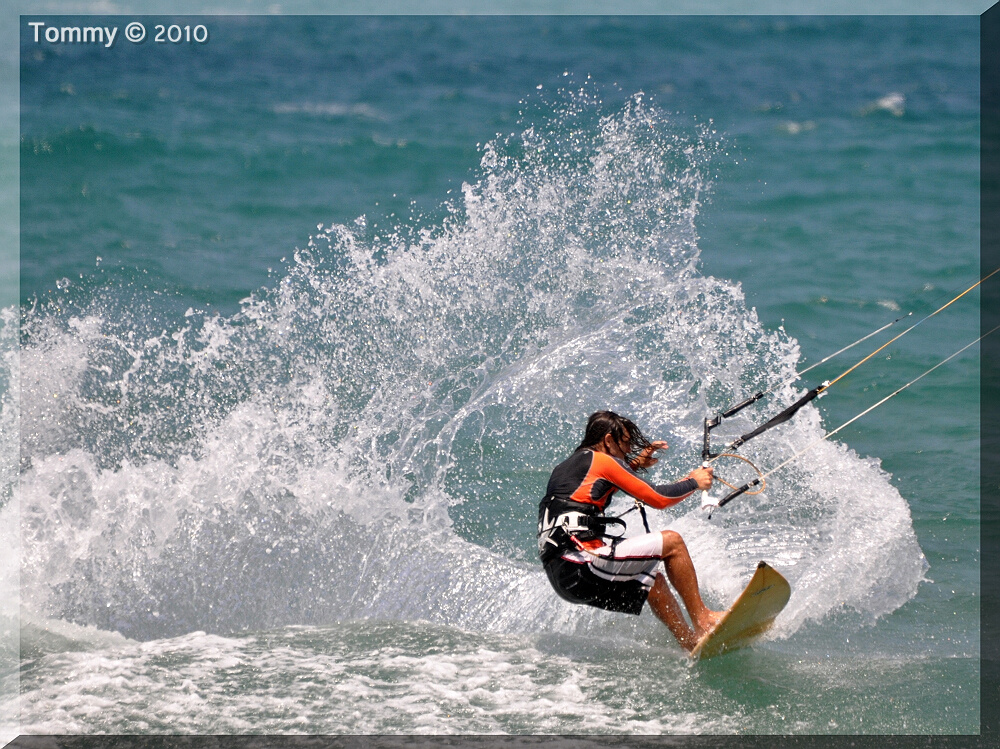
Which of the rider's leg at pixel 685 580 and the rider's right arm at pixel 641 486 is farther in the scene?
the rider's leg at pixel 685 580

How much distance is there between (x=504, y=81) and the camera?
14188 millimetres

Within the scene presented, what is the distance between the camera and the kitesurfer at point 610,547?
431 centimetres

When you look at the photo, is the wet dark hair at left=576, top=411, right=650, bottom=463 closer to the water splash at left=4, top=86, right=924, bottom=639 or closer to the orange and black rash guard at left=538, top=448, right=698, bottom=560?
the orange and black rash guard at left=538, top=448, right=698, bottom=560

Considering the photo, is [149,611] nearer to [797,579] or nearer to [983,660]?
[797,579]

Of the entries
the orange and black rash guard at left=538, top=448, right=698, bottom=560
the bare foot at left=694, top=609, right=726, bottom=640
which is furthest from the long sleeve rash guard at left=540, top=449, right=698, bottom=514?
the bare foot at left=694, top=609, right=726, bottom=640

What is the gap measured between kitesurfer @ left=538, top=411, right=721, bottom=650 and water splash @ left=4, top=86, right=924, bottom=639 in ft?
1.63

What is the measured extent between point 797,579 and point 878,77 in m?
11.4

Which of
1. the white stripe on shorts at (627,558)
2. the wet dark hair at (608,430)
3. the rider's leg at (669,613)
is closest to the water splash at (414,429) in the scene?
the rider's leg at (669,613)

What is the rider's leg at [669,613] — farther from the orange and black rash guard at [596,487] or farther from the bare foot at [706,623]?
the orange and black rash guard at [596,487]

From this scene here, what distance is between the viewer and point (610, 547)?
4.35 m

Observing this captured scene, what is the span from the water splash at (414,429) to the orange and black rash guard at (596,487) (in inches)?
32.1

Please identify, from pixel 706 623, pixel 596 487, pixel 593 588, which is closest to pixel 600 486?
pixel 596 487

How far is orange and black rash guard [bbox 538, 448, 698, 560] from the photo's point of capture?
4.25 m

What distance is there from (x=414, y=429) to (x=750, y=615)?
2.98m
